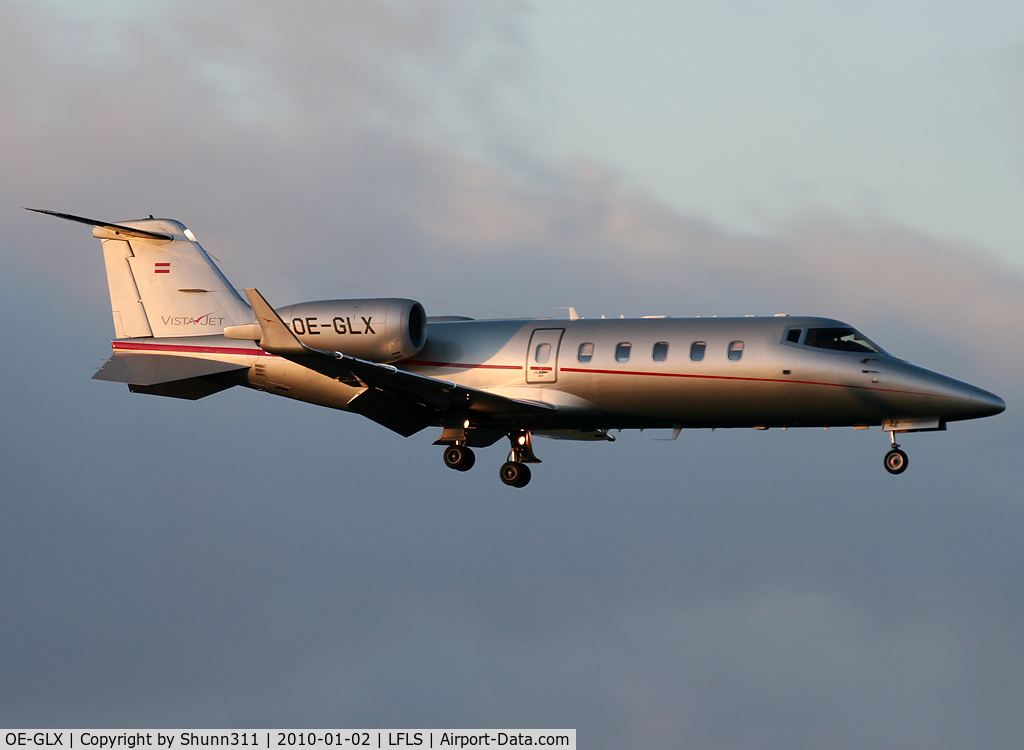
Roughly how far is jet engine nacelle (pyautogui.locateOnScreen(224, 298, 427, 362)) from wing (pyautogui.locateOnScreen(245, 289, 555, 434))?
1118mm

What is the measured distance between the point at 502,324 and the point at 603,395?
3.44m

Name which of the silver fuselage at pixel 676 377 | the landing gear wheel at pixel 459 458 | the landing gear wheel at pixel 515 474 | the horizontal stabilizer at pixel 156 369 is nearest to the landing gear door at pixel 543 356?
the silver fuselage at pixel 676 377

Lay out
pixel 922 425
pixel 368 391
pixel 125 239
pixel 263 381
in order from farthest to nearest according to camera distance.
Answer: pixel 125 239
pixel 263 381
pixel 368 391
pixel 922 425

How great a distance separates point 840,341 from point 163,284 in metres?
17.4

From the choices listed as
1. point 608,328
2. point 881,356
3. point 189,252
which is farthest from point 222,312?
point 881,356

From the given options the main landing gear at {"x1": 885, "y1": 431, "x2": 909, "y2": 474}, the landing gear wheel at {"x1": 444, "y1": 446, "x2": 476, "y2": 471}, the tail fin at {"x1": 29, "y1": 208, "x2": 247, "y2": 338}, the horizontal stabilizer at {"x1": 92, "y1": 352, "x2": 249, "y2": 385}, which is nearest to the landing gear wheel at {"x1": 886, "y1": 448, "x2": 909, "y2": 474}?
the main landing gear at {"x1": 885, "y1": 431, "x2": 909, "y2": 474}

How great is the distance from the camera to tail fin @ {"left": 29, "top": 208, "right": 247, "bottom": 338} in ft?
115

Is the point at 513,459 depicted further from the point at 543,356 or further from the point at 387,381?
the point at 387,381

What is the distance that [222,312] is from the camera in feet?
115

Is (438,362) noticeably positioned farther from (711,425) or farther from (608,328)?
(711,425)

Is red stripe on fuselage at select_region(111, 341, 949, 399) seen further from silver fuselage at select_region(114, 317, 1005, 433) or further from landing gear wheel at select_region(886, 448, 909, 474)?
landing gear wheel at select_region(886, 448, 909, 474)

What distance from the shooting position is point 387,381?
96.8 ft

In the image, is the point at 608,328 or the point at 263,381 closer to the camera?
the point at 608,328

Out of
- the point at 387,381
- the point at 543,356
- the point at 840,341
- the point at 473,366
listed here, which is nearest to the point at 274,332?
the point at 387,381
